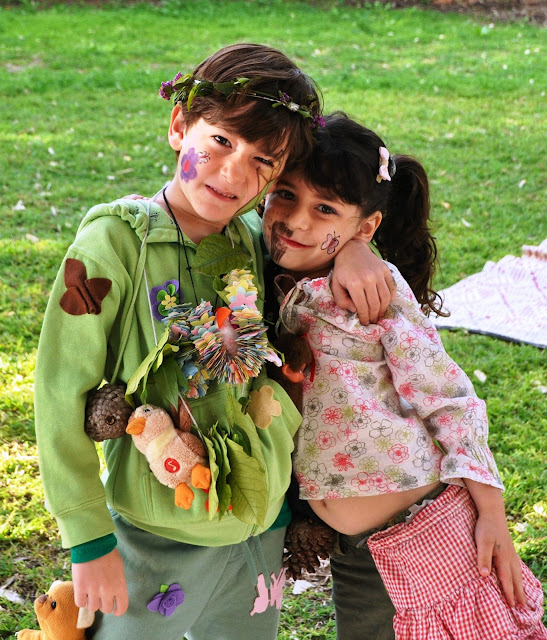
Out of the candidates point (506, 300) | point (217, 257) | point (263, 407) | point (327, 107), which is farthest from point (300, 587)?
point (327, 107)

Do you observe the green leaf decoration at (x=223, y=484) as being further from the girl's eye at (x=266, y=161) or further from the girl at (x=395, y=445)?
the girl's eye at (x=266, y=161)

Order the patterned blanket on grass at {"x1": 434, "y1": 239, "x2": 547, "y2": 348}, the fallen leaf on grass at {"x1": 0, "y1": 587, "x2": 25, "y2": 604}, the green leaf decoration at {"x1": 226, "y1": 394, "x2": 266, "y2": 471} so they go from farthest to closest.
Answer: the patterned blanket on grass at {"x1": 434, "y1": 239, "x2": 547, "y2": 348}, the fallen leaf on grass at {"x1": 0, "y1": 587, "x2": 25, "y2": 604}, the green leaf decoration at {"x1": 226, "y1": 394, "x2": 266, "y2": 471}

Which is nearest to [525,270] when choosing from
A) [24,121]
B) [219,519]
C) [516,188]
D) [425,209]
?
[516,188]

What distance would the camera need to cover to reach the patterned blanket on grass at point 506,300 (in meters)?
4.43

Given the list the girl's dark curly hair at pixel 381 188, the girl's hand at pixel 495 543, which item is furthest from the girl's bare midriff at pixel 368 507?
the girl's dark curly hair at pixel 381 188

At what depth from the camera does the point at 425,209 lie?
2.20m

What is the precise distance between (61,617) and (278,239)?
1.00m

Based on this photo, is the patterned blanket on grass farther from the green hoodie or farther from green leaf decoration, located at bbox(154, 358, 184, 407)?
green leaf decoration, located at bbox(154, 358, 184, 407)

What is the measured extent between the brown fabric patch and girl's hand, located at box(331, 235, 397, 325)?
1.92 feet

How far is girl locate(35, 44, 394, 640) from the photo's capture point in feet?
5.06

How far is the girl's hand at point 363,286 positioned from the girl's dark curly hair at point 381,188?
0.53 ft

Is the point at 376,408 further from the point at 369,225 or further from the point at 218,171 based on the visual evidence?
the point at 218,171

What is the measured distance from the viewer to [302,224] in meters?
1.89

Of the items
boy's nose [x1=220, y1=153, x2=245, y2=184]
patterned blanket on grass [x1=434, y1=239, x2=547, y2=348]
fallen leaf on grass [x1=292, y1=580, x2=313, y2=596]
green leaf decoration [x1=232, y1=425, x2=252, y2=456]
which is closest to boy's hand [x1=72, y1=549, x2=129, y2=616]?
green leaf decoration [x1=232, y1=425, x2=252, y2=456]
